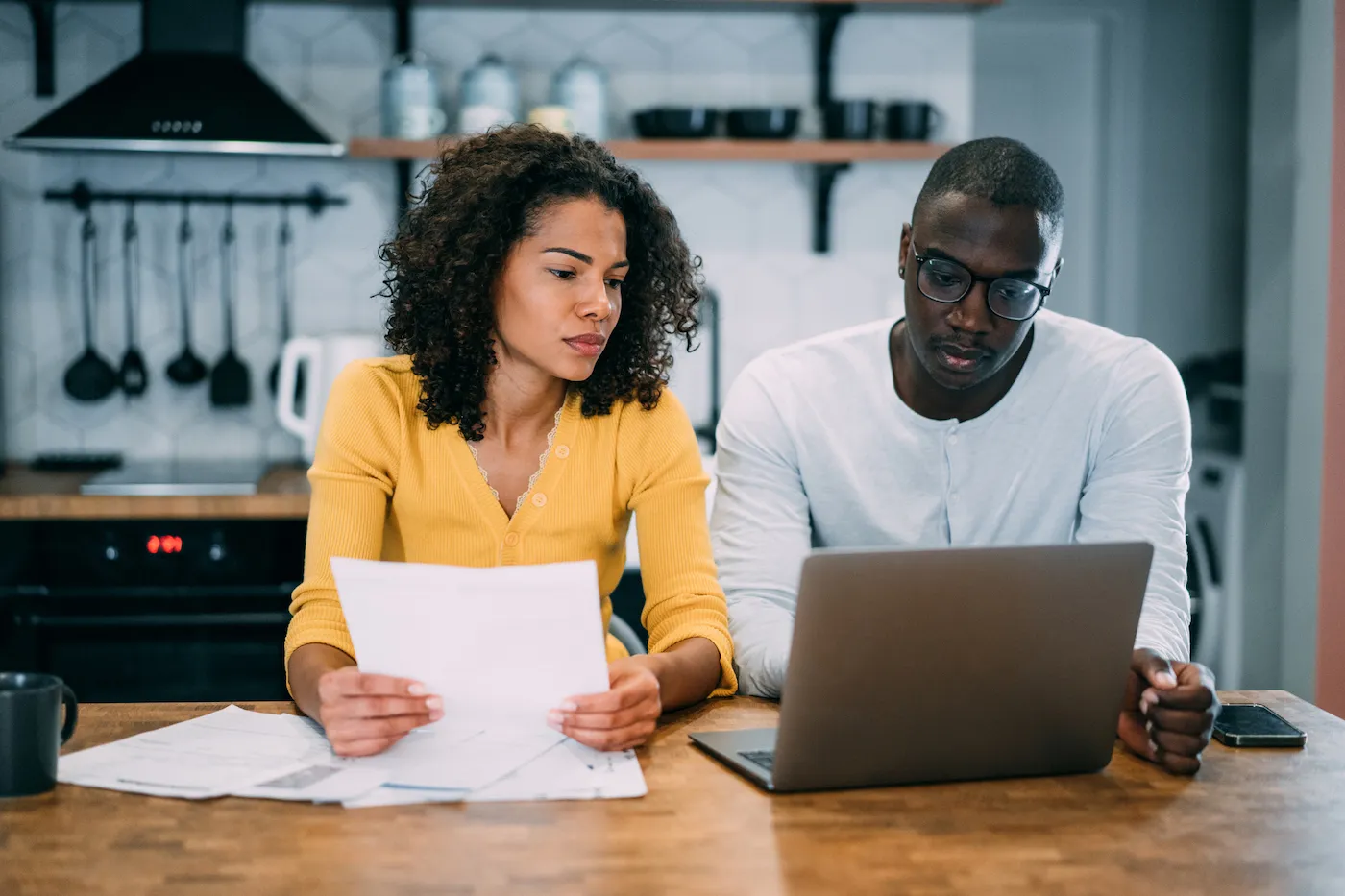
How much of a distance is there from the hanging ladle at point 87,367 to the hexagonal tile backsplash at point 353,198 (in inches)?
1.3

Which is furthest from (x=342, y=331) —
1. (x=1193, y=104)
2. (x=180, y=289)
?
(x=1193, y=104)

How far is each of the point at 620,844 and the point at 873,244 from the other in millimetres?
2407

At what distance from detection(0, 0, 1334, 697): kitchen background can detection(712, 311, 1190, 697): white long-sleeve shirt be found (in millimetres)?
1245

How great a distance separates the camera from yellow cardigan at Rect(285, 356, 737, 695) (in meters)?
1.57

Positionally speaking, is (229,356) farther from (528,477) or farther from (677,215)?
(528,477)

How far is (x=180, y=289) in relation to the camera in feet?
10.2

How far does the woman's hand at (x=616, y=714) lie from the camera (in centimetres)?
123

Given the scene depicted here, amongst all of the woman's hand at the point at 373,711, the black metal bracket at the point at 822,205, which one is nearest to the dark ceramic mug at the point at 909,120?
the black metal bracket at the point at 822,205

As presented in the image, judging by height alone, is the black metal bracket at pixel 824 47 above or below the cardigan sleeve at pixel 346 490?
above

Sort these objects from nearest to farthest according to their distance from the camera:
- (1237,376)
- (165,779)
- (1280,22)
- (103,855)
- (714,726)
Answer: (103,855)
(165,779)
(714,726)
(1280,22)
(1237,376)

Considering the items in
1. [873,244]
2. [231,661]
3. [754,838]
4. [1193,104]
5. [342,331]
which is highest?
[1193,104]

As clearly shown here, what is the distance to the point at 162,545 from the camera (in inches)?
104

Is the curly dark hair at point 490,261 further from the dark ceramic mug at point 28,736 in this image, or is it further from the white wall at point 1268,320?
the white wall at point 1268,320

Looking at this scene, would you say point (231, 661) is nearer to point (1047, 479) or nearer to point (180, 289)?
point (180, 289)
